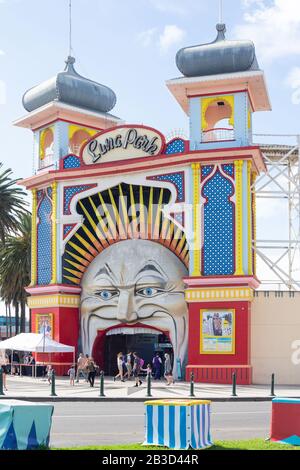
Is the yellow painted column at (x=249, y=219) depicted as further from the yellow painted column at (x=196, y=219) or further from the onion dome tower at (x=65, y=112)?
the onion dome tower at (x=65, y=112)

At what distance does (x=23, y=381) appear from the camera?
39.2 meters

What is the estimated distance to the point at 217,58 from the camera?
129 feet

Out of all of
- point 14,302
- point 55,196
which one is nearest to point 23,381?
point 55,196

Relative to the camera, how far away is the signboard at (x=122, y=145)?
4119 cm

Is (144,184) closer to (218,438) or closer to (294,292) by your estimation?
(294,292)

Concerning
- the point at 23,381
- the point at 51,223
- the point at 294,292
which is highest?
the point at 51,223

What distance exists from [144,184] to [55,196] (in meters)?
5.36

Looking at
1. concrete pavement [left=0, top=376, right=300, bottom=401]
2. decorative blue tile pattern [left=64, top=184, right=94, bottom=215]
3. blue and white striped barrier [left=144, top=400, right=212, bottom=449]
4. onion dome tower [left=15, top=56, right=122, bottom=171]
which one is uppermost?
onion dome tower [left=15, top=56, right=122, bottom=171]

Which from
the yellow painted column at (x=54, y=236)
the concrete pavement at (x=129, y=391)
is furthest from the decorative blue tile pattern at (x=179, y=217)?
the concrete pavement at (x=129, y=391)

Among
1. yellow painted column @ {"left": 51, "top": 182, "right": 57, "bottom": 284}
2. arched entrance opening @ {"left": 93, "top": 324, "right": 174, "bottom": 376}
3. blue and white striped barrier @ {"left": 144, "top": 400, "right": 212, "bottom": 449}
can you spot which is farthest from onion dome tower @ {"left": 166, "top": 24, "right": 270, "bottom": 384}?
blue and white striped barrier @ {"left": 144, "top": 400, "right": 212, "bottom": 449}

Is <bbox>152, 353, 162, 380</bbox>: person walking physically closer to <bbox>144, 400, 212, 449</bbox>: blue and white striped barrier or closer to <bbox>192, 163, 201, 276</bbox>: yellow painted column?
<bbox>192, 163, 201, 276</bbox>: yellow painted column

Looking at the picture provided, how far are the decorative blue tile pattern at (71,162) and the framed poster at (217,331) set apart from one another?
10992 millimetres

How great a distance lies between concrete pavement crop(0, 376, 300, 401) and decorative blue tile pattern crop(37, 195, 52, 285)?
25.1 feet

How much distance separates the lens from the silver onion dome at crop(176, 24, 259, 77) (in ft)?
128
